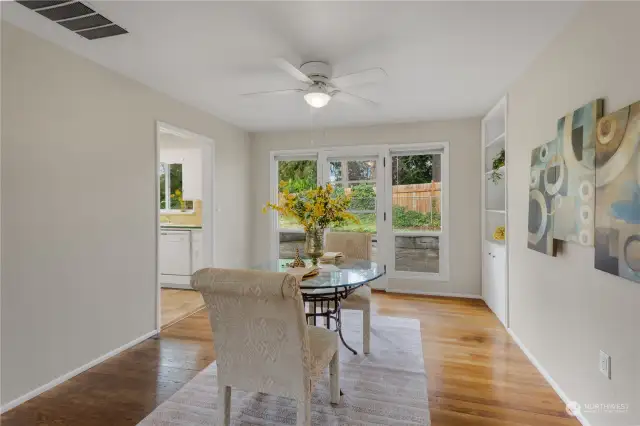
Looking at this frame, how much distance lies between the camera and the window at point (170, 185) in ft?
18.3

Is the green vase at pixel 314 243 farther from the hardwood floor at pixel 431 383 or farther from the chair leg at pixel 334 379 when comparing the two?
the hardwood floor at pixel 431 383

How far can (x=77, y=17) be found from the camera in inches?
80.4

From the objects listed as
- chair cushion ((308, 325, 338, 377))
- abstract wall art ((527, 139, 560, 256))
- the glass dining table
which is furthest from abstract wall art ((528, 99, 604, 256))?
chair cushion ((308, 325, 338, 377))

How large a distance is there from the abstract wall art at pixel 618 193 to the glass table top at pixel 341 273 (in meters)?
1.24

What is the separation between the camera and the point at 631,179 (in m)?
1.47

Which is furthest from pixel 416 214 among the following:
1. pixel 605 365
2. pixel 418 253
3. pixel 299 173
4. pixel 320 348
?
pixel 320 348

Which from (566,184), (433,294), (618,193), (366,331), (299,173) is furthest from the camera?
(299,173)

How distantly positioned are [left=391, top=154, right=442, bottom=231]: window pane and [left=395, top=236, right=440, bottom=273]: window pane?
0.15 m

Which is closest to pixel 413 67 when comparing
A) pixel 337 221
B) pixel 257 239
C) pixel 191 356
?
pixel 337 221

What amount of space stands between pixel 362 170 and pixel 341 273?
272 centimetres

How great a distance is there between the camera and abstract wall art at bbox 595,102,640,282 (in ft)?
4.76

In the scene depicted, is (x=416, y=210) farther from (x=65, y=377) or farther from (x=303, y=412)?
(x=65, y=377)

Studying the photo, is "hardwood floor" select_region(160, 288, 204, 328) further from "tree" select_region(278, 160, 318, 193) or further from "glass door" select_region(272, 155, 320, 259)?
"tree" select_region(278, 160, 318, 193)

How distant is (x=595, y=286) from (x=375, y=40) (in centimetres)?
194
